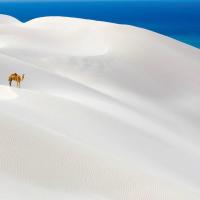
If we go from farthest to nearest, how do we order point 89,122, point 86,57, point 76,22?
1. point 76,22
2. point 86,57
3. point 89,122

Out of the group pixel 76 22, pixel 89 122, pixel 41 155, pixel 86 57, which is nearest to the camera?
pixel 41 155

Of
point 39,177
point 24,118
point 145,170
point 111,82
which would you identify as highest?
point 111,82

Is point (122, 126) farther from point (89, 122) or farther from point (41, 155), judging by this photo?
point (41, 155)

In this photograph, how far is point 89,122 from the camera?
11.6 meters

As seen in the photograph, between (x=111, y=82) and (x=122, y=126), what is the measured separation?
905 centimetres

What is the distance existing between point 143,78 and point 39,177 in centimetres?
1551

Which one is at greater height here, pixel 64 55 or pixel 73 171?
pixel 64 55

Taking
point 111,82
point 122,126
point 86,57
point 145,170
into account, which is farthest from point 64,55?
point 145,170

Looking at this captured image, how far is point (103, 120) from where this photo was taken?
40.4 feet

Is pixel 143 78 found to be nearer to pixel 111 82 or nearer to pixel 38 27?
pixel 111 82

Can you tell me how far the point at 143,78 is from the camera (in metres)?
22.5

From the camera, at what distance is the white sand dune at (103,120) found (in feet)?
24.6

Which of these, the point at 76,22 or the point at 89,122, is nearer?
the point at 89,122

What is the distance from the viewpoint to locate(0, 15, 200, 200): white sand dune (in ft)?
24.6
